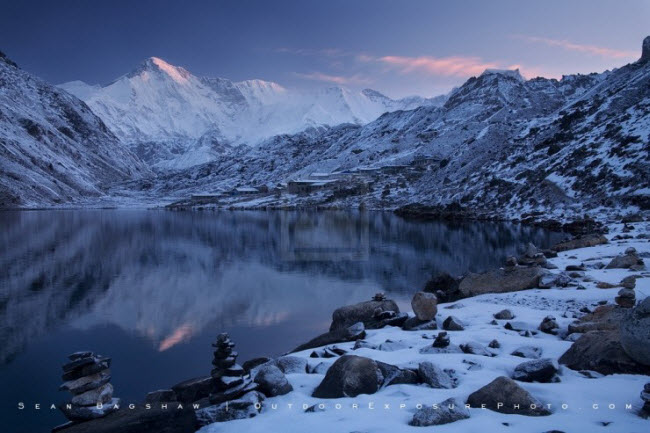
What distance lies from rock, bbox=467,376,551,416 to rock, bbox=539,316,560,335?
18.0ft

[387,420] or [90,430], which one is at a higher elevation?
[387,420]

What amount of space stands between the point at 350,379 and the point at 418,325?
20.1ft

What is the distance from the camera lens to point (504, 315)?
50.6ft

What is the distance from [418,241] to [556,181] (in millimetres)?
31130

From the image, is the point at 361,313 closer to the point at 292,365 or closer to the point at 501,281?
the point at 292,365

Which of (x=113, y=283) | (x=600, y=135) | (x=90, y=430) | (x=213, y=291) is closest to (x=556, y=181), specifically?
(x=600, y=135)

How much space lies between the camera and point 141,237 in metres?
66.0

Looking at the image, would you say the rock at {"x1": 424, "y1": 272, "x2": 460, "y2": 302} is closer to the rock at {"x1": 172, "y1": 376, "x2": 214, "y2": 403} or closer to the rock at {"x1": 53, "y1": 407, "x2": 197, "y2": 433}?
the rock at {"x1": 172, "y1": 376, "x2": 214, "y2": 403}

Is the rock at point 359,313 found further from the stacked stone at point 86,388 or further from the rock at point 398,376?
the stacked stone at point 86,388

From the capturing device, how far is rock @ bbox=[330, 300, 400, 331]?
18266 millimetres

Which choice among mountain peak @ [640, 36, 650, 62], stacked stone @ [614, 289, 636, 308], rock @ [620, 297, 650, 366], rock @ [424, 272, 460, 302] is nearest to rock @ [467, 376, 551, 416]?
rock @ [620, 297, 650, 366]

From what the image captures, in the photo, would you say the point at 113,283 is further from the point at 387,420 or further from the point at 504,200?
the point at 504,200

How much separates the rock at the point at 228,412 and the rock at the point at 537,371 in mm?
5662

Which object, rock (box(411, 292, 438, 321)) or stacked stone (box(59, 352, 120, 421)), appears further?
rock (box(411, 292, 438, 321))
